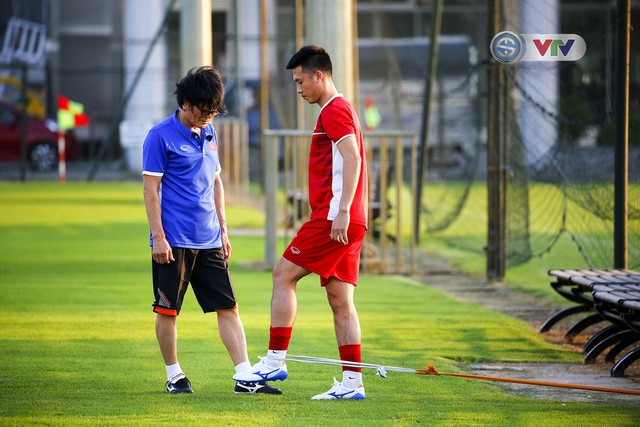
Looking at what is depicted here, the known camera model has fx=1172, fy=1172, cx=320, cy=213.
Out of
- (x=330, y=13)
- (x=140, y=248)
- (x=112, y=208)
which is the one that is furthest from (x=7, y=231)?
(x=330, y=13)

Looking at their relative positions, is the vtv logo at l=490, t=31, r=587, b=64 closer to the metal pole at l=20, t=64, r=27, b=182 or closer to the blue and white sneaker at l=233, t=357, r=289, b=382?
the blue and white sneaker at l=233, t=357, r=289, b=382

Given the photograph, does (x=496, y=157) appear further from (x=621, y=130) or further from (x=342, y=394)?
(x=342, y=394)

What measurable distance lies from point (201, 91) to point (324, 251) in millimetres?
1173

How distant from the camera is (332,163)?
22.3 ft

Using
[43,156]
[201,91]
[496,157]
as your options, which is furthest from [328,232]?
[43,156]

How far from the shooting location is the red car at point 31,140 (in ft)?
112

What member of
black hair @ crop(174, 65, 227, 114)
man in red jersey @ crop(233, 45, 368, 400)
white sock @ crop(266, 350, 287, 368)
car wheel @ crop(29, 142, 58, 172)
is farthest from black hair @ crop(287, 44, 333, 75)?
car wheel @ crop(29, 142, 58, 172)

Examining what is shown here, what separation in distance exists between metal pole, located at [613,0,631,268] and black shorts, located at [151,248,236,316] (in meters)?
4.16

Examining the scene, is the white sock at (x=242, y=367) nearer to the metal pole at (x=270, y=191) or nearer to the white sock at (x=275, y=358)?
the white sock at (x=275, y=358)

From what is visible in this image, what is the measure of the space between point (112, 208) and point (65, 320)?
13715mm

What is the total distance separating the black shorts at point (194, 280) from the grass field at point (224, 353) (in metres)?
0.54

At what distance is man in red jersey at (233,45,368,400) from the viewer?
22.1 feet

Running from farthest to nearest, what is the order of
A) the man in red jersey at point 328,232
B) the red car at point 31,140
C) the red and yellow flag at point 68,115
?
the red car at point 31,140, the red and yellow flag at point 68,115, the man in red jersey at point 328,232

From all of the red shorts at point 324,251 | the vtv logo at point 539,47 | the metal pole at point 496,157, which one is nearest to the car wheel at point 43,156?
the metal pole at point 496,157
